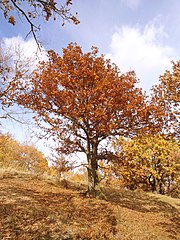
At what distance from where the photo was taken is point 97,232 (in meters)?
8.58

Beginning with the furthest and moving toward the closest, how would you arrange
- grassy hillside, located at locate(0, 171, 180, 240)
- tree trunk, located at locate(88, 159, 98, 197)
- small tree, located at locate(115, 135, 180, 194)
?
small tree, located at locate(115, 135, 180, 194), tree trunk, located at locate(88, 159, 98, 197), grassy hillside, located at locate(0, 171, 180, 240)

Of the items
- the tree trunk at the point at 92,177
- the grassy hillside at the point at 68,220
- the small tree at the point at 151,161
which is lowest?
the grassy hillside at the point at 68,220

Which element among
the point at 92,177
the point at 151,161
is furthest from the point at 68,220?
the point at 151,161

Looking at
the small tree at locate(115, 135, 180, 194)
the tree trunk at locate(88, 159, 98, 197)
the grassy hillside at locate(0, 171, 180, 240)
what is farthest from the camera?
the small tree at locate(115, 135, 180, 194)

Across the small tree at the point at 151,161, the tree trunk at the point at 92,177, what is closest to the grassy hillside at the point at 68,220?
the tree trunk at the point at 92,177

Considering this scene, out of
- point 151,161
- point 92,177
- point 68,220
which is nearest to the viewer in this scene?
point 68,220

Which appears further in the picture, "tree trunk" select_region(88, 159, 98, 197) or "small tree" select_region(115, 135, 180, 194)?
"small tree" select_region(115, 135, 180, 194)

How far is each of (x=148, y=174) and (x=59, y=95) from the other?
1803 cm

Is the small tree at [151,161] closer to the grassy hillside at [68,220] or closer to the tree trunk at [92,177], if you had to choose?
the tree trunk at [92,177]

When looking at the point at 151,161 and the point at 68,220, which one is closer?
the point at 68,220

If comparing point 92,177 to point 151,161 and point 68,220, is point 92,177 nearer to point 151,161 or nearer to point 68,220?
point 68,220

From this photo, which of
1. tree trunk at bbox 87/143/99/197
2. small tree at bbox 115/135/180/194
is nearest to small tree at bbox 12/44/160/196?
tree trunk at bbox 87/143/99/197

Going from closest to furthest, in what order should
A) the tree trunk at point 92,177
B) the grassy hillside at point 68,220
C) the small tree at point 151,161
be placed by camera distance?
the grassy hillside at point 68,220 → the tree trunk at point 92,177 → the small tree at point 151,161

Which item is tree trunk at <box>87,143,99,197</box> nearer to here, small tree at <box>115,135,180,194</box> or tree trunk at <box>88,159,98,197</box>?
tree trunk at <box>88,159,98,197</box>
